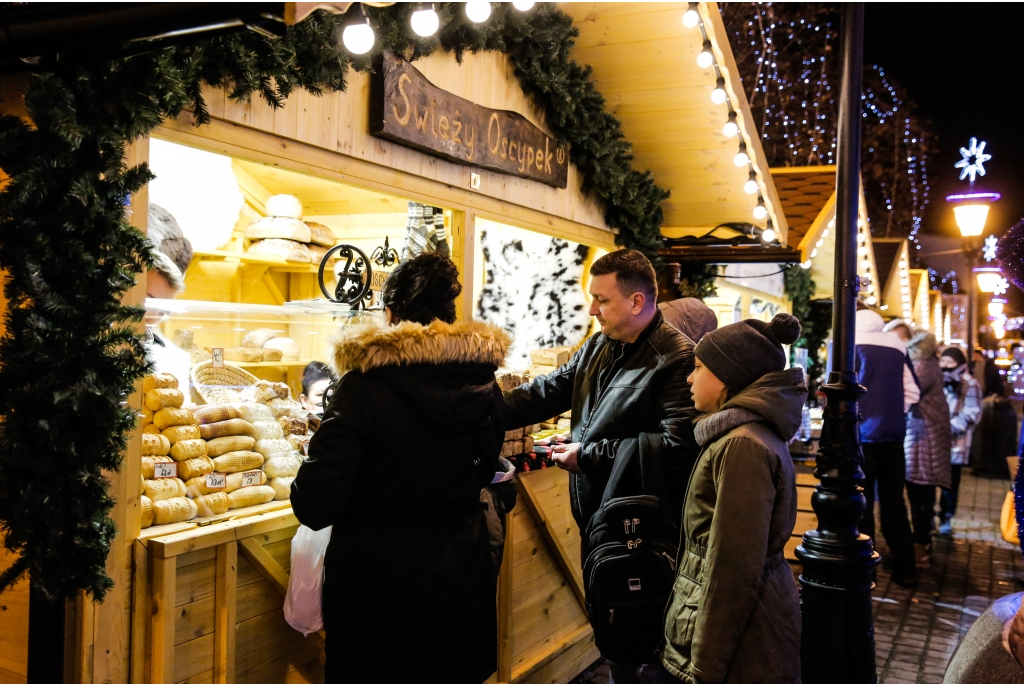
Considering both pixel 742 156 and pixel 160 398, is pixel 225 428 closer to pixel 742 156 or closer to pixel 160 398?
pixel 160 398

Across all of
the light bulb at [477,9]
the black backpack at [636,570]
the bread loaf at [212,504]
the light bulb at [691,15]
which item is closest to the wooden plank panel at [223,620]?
the bread loaf at [212,504]

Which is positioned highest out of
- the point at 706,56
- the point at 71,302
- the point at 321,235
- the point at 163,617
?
the point at 706,56

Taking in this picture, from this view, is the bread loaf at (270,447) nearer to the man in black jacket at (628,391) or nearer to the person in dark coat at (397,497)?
the person in dark coat at (397,497)

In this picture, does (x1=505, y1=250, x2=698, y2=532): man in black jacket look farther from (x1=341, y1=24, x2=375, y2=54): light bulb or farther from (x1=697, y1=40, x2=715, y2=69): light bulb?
(x1=697, y1=40, x2=715, y2=69): light bulb

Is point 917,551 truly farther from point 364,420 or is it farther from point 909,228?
point 909,228

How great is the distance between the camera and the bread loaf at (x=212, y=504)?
10.7 feet

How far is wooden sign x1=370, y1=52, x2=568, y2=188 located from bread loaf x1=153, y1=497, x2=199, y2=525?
6.31ft

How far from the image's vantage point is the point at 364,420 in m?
2.65

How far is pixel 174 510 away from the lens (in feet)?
10.1

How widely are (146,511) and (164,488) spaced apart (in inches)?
5.5

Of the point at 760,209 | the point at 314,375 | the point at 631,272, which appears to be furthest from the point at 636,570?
the point at 760,209

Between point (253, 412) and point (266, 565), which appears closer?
point (266, 565)

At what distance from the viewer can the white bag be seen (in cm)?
308

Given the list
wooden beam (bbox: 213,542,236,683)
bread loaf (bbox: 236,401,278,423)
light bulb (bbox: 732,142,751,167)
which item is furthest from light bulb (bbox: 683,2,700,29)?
wooden beam (bbox: 213,542,236,683)
